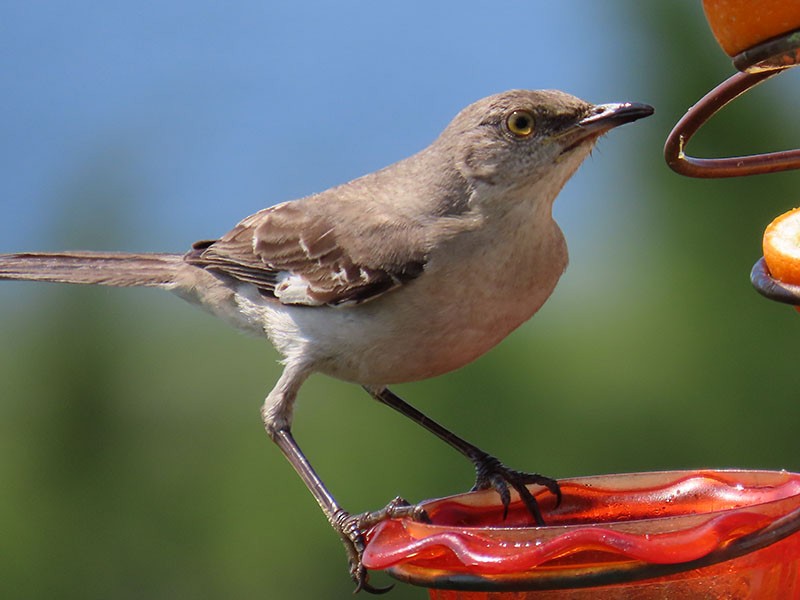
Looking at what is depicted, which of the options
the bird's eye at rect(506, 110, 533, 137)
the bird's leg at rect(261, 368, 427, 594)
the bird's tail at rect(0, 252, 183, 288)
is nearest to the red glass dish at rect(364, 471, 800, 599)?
the bird's leg at rect(261, 368, 427, 594)

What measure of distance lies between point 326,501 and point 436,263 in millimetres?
705

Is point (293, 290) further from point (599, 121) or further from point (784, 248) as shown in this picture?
point (784, 248)

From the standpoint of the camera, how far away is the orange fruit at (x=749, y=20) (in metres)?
1.79

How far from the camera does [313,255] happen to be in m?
3.45

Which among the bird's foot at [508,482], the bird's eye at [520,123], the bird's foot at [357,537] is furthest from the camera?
the bird's eye at [520,123]

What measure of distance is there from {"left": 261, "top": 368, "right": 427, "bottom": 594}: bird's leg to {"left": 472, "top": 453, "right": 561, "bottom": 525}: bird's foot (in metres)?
0.30

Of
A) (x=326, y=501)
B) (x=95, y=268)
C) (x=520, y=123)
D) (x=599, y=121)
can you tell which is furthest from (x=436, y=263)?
(x=95, y=268)

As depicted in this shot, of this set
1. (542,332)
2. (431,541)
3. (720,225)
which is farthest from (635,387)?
(431,541)

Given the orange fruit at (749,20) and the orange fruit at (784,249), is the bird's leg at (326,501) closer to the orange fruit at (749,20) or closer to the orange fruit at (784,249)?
the orange fruit at (784,249)

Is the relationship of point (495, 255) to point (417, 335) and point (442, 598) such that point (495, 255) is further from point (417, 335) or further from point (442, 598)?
point (442, 598)

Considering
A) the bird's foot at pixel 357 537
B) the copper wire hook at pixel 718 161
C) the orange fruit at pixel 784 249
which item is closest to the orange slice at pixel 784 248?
the orange fruit at pixel 784 249

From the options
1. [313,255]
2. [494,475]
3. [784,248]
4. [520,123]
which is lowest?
[494,475]

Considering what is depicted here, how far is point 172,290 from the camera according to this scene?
159 inches

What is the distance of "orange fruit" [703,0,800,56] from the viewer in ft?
5.88
